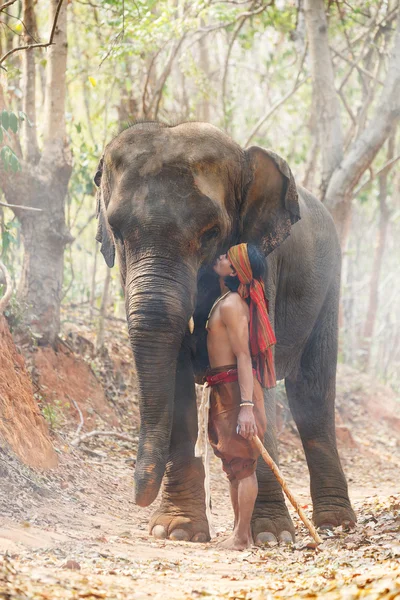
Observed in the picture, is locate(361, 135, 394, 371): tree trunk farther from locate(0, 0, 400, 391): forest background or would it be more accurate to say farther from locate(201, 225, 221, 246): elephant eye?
locate(201, 225, 221, 246): elephant eye

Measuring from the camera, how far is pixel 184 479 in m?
6.20

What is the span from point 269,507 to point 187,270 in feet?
5.52

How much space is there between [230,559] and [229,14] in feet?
32.7

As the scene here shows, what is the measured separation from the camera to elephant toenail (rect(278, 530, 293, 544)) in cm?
587

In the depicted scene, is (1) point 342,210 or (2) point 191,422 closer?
(2) point 191,422

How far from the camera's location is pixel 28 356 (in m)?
9.21

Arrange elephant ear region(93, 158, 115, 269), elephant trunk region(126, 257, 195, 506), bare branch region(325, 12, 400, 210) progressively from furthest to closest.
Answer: bare branch region(325, 12, 400, 210) → elephant ear region(93, 158, 115, 269) → elephant trunk region(126, 257, 195, 506)

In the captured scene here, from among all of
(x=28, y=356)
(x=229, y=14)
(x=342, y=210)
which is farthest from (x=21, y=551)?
(x=229, y=14)

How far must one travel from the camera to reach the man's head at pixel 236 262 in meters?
5.64

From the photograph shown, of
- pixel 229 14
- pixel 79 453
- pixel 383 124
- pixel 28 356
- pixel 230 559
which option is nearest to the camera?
pixel 230 559

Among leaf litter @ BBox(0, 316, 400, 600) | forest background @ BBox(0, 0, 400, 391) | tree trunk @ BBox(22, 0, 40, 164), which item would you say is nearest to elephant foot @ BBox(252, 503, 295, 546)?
leaf litter @ BBox(0, 316, 400, 600)

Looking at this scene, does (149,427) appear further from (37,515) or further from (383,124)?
(383,124)

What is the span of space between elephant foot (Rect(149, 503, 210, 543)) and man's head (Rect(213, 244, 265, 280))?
164cm

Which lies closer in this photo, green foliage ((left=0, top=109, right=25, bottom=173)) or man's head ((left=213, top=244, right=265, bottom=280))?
man's head ((left=213, top=244, right=265, bottom=280))
